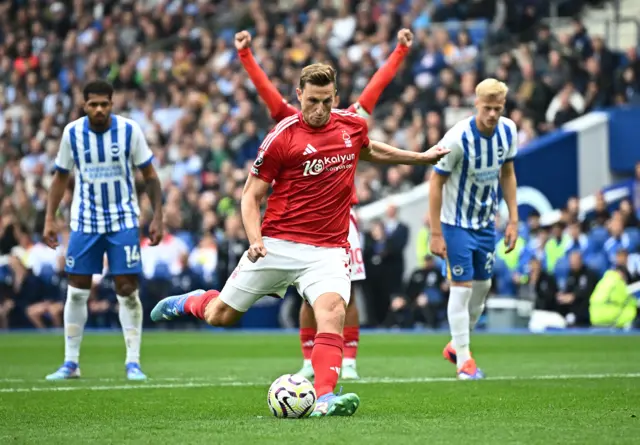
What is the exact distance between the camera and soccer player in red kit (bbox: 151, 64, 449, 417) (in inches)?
301

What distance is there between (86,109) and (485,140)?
131 inches

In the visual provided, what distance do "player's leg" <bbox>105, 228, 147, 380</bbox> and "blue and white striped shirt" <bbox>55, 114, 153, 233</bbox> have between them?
11cm

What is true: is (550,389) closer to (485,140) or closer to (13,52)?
(485,140)

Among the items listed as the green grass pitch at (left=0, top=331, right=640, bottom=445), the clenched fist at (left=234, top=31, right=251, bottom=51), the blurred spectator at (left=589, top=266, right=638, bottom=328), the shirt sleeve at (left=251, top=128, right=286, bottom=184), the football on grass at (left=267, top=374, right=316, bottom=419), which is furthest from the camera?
the blurred spectator at (left=589, top=266, right=638, bottom=328)

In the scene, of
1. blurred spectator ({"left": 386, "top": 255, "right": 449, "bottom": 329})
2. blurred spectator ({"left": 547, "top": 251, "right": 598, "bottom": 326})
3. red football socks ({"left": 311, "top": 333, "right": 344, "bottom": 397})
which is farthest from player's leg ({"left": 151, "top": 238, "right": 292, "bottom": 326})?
blurred spectator ({"left": 386, "top": 255, "right": 449, "bottom": 329})

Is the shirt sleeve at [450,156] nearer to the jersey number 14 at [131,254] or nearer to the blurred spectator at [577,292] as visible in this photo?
the jersey number 14 at [131,254]

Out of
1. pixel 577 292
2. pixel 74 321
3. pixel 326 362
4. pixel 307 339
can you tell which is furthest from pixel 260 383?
pixel 577 292

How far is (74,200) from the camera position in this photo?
11.0 m

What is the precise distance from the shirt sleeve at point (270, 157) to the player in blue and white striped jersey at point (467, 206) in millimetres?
2948

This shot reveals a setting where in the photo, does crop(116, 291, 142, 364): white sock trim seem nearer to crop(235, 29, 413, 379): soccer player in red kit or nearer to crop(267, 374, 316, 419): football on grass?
crop(235, 29, 413, 379): soccer player in red kit

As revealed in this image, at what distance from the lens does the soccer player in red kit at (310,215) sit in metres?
7.63

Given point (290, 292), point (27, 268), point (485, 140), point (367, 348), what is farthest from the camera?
point (27, 268)

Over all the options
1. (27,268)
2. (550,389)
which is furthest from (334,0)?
(550,389)

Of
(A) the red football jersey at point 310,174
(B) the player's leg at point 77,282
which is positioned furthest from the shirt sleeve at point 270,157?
(B) the player's leg at point 77,282
